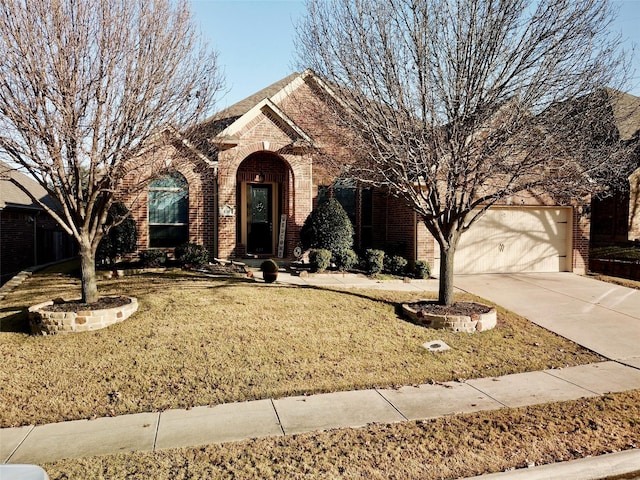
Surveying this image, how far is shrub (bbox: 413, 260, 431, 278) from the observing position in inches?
496

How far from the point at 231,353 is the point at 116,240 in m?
6.93

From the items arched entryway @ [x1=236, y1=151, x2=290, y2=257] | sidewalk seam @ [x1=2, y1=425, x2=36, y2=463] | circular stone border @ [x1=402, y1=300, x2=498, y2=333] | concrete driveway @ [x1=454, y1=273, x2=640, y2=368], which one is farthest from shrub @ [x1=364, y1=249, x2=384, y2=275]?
sidewalk seam @ [x1=2, y1=425, x2=36, y2=463]

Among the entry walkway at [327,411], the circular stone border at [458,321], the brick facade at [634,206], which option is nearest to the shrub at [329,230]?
the circular stone border at [458,321]

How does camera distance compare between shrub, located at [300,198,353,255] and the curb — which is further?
shrub, located at [300,198,353,255]

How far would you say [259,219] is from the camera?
572 inches

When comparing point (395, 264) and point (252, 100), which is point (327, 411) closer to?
point (395, 264)

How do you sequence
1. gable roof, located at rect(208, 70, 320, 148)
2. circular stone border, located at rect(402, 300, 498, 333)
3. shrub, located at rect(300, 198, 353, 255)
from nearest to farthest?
circular stone border, located at rect(402, 300, 498, 333) → shrub, located at rect(300, 198, 353, 255) → gable roof, located at rect(208, 70, 320, 148)

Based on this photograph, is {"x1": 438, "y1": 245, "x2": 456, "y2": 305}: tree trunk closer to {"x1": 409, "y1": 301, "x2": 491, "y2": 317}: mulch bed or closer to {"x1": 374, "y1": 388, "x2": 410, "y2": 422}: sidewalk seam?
{"x1": 409, "y1": 301, "x2": 491, "y2": 317}: mulch bed

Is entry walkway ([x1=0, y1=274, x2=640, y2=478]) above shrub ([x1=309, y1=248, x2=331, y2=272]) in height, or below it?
below

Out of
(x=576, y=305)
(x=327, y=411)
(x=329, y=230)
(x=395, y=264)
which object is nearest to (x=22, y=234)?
(x=329, y=230)

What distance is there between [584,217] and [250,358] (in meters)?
13.1

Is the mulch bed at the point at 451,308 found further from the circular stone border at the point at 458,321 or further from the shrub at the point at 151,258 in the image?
the shrub at the point at 151,258

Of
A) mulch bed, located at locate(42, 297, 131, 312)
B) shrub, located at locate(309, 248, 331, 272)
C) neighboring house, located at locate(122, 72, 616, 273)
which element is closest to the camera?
mulch bed, located at locate(42, 297, 131, 312)

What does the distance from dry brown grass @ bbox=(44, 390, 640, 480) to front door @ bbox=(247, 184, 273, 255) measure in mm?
10435
